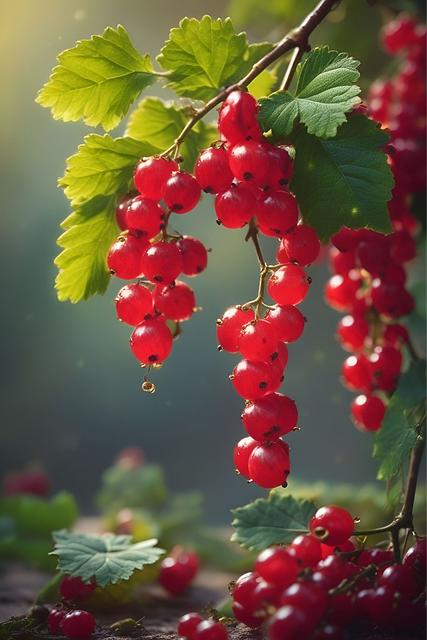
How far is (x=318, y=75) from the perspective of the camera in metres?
0.55

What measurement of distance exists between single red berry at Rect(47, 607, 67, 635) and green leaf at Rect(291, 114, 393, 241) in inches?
14.4

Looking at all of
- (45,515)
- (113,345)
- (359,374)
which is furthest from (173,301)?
(113,345)

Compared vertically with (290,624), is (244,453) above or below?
above

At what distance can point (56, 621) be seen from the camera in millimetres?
607

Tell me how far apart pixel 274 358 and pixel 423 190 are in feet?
1.22

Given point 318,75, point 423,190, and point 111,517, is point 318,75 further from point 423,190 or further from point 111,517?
point 111,517

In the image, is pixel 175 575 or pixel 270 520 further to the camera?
pixel 175 575

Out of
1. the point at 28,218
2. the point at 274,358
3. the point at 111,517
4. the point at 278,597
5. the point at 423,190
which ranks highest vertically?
the point at 28,218

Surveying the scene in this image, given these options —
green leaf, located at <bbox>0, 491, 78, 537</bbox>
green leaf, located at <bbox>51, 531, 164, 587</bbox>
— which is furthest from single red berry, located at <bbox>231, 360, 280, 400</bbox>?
green leaf, located at <bbox>0, 491, 78, 537</bbox>

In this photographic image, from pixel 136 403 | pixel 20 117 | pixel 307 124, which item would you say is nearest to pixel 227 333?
pixel 307 124

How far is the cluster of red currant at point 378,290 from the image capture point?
72cm

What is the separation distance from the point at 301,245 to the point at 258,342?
8cm

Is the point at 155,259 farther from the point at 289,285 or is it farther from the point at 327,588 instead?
the point at 327,588

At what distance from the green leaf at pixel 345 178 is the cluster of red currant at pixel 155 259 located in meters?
0.09
